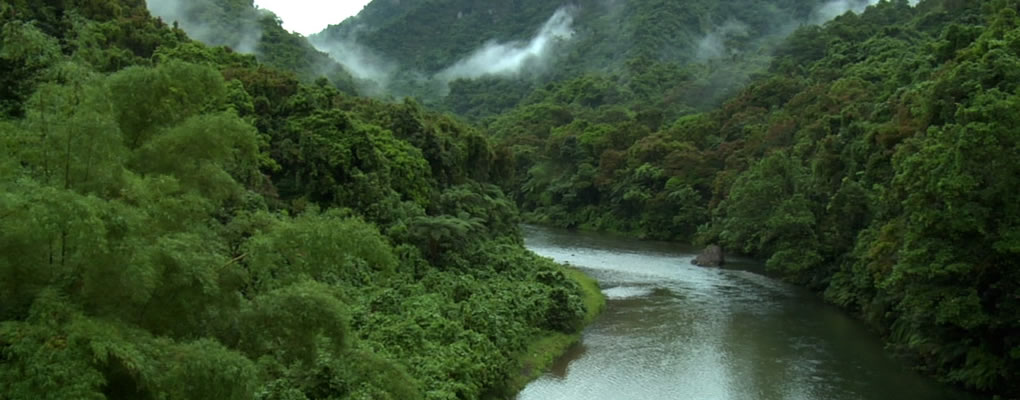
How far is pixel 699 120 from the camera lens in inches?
2995

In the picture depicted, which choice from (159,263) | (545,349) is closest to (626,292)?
(545,349)

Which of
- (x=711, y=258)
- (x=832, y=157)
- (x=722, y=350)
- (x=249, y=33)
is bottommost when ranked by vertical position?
(x=722, y=350)

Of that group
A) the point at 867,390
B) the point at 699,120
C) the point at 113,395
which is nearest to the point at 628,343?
the point at 867,390

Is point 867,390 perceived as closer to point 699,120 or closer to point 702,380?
point 702,380

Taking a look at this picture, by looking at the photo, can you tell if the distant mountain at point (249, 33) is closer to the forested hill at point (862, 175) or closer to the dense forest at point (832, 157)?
the dense forest at point (832, 157)

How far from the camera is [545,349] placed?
29.1 m

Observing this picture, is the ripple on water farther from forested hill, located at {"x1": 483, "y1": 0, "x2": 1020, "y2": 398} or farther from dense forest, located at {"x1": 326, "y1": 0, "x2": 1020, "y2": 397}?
forested hill, located at {"x1": 483, "y1": 0, "x2": 1020, "y2": 398}

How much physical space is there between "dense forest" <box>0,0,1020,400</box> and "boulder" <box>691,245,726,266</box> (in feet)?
4.16

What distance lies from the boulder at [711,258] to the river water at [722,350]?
4.43 meters

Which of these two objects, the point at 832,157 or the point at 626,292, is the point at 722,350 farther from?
the point at 832,157

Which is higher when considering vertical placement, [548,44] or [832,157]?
[548,44]

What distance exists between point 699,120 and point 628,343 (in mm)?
48595

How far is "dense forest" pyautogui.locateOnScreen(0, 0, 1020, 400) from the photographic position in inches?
398

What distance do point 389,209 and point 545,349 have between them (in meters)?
7.87
